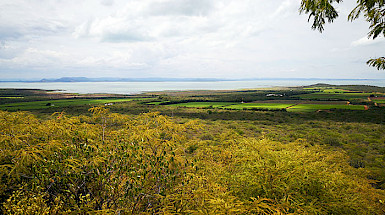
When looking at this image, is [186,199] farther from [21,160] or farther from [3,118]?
[3,118]

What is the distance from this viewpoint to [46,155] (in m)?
5.65

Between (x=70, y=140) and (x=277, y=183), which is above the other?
(x=70, y=140)

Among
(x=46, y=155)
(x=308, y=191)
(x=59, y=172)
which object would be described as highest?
(x=46, y=155)

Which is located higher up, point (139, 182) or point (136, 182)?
→ point (136, 182)

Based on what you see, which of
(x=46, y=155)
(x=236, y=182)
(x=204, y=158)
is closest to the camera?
(x=46, y=155)

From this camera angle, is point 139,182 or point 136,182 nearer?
point 136,182

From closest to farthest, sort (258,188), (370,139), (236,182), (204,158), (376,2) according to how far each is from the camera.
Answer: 1. (258,188)
2. (236,182)
3. (376,2)
4. (204,158)
5. (370,139)

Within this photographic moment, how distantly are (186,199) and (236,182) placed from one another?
2.25 meters

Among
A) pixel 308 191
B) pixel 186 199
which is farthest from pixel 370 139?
pixel 186 199

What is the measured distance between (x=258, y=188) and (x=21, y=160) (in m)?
6.76

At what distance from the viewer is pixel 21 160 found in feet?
15.7

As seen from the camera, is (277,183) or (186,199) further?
(277,183)

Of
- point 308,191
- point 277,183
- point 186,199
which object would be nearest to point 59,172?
point 186,199

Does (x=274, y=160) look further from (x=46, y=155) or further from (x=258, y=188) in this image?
(x=46, y=155)
